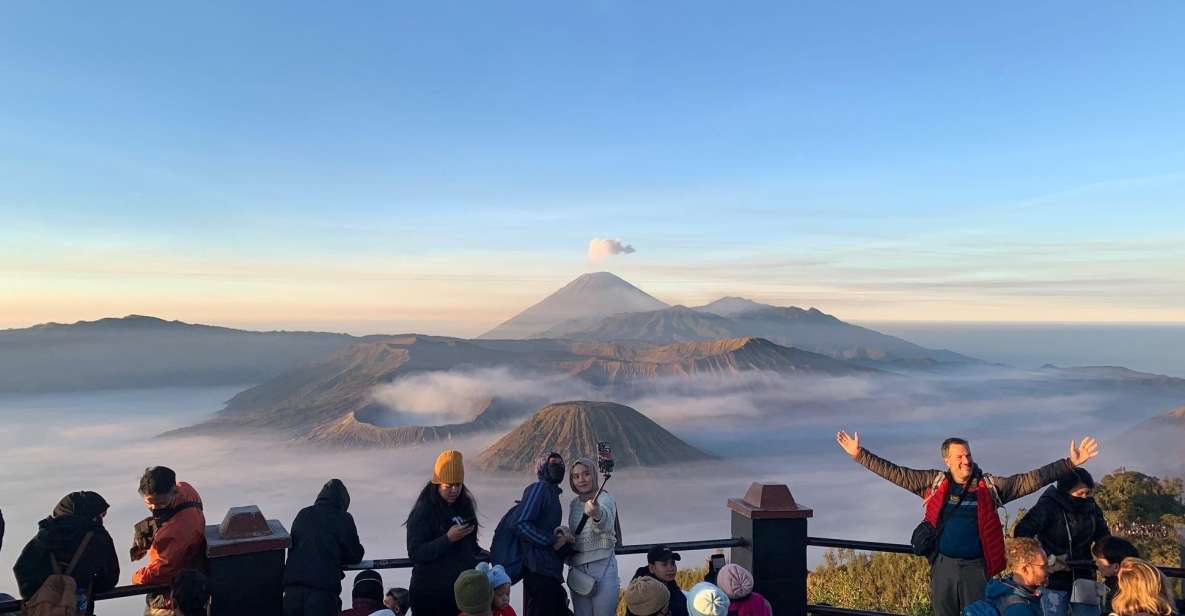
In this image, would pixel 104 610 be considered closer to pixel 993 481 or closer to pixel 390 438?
pixel 390 438

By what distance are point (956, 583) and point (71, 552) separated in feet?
18.1

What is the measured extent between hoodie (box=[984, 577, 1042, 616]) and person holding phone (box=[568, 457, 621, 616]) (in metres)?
2.30

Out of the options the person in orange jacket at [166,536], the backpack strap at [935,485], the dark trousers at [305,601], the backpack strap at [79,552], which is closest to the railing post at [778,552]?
the backpack strap at [935,485]

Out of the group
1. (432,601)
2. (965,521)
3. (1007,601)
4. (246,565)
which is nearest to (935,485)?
(965,521)

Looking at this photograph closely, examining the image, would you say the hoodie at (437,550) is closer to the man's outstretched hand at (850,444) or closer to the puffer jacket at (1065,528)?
the man's outstretched hand at (850,444)

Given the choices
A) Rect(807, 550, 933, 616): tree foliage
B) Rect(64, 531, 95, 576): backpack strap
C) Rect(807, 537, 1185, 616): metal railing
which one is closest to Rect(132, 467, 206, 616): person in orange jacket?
Rect(64, 531, 95, 576): backpack strap

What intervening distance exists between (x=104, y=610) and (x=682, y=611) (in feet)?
521

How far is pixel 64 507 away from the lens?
4.55 metres

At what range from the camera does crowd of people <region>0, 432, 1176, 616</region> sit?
443 centimetres

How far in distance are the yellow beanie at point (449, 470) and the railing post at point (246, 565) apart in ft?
3.42

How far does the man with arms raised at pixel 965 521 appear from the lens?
5.07 m

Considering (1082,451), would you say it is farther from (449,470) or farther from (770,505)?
(449,470)

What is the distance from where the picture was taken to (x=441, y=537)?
196 inches

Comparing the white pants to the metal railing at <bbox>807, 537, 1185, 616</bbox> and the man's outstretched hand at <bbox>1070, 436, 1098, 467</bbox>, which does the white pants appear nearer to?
the metal railing at <bbox>807, 537, 1185, 616</bbox>
